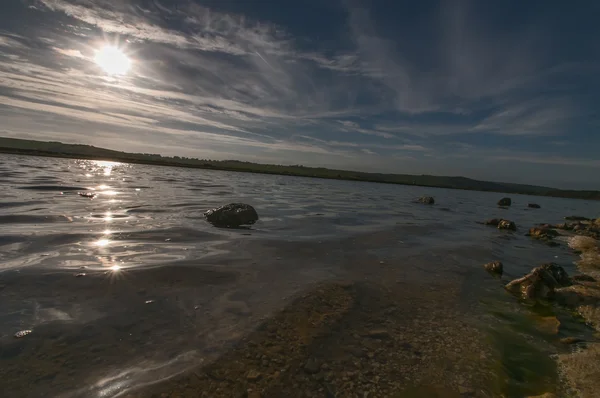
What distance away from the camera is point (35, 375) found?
3303 millimetres

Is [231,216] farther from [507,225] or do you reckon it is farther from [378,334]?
[507,225]

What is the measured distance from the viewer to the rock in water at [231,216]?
13.0 meters

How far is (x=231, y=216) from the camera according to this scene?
43.3 feet

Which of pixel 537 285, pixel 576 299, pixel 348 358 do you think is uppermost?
pixel 537 285

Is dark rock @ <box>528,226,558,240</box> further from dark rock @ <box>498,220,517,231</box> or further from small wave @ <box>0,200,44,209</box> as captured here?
small wave @ <box>0,200,44,209</box>

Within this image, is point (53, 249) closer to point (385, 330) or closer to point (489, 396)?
point (385, 330)

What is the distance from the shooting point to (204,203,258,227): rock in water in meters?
13.0

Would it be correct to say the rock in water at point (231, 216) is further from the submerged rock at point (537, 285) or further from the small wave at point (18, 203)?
the submerged rock at point (537, 285)

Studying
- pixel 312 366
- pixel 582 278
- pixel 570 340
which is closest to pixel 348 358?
pixel 312 366

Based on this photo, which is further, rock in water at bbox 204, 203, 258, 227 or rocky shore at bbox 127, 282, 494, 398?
rock in water at bbox 204, 203, 258, 227

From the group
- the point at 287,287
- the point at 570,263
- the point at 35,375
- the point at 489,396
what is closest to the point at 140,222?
the point at 287,287

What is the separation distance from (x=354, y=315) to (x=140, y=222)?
9767 mm

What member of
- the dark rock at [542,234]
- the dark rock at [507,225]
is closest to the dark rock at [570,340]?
the dark rock at [542,234]

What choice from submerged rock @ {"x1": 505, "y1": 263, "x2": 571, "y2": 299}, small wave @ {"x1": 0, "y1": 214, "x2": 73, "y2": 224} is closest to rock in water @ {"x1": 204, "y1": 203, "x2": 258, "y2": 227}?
small wave @ {"x1": 0, "y1": 214, "x2": 73, "y2": 224}
